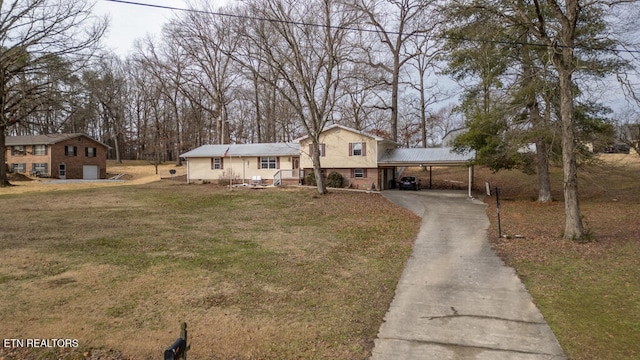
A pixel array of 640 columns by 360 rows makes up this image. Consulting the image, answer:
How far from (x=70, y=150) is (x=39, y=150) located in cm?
258

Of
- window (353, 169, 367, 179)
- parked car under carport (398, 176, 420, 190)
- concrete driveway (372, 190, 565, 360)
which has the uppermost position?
window (353, 169, 367, 179)

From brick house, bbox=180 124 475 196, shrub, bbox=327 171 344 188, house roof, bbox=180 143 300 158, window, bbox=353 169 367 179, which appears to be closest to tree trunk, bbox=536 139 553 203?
brick house, bbox=180 124 475 196

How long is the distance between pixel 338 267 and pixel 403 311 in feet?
9.47

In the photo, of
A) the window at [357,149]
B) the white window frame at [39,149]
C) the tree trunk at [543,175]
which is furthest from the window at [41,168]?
the tree trunk at [543,175]

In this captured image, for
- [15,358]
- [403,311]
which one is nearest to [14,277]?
[15,358]

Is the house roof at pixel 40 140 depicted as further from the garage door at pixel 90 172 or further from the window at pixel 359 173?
the window at pixel 359 173

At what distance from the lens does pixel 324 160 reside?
94.8 ft

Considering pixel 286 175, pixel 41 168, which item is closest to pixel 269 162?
pixel 286 175

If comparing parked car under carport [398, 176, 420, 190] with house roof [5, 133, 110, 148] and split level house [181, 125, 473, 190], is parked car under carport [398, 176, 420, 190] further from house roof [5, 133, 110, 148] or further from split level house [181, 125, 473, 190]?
house roof [5, 133, 110, 148]

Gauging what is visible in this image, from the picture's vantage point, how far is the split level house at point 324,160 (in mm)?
27344

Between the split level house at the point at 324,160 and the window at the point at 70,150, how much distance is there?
1486 centimetres

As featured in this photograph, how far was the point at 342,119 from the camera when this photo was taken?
125 feet

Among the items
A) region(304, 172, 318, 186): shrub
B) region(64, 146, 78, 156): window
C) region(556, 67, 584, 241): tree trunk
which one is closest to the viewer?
region(556, 67, 584, 241): tree trunk

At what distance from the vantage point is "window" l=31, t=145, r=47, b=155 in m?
36.4
